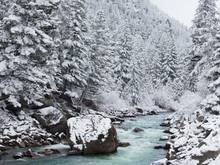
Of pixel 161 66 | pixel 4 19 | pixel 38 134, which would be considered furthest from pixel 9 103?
pixel 161 66

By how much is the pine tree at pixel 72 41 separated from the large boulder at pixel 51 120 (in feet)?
34.8

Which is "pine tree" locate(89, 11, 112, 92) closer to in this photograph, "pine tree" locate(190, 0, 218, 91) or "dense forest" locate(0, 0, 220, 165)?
"dense forest" locate(0, 0, 220, 165)

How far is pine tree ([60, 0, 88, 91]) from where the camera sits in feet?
124

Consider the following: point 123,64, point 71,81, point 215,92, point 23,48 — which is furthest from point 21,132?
point 123,64

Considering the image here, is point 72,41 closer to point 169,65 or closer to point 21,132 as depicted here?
point 21,132

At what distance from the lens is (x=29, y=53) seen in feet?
85.1

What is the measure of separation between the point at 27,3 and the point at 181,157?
16.4m

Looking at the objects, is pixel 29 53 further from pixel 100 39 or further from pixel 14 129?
pixel 100 39

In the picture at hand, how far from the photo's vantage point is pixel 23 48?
26219 mm

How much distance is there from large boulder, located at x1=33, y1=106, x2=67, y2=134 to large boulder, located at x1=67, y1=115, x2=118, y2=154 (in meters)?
3.20

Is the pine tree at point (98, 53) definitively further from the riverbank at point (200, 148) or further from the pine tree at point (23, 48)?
the riverbank at point (200, 148)

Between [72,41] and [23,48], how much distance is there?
11.8 metres

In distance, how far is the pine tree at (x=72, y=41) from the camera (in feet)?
124

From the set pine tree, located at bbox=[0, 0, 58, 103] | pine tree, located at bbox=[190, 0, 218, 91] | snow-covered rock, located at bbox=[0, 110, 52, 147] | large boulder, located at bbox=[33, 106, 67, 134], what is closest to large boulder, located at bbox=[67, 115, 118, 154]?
snow-covered rock, located at bbox=[0, 110, 52, 147]
